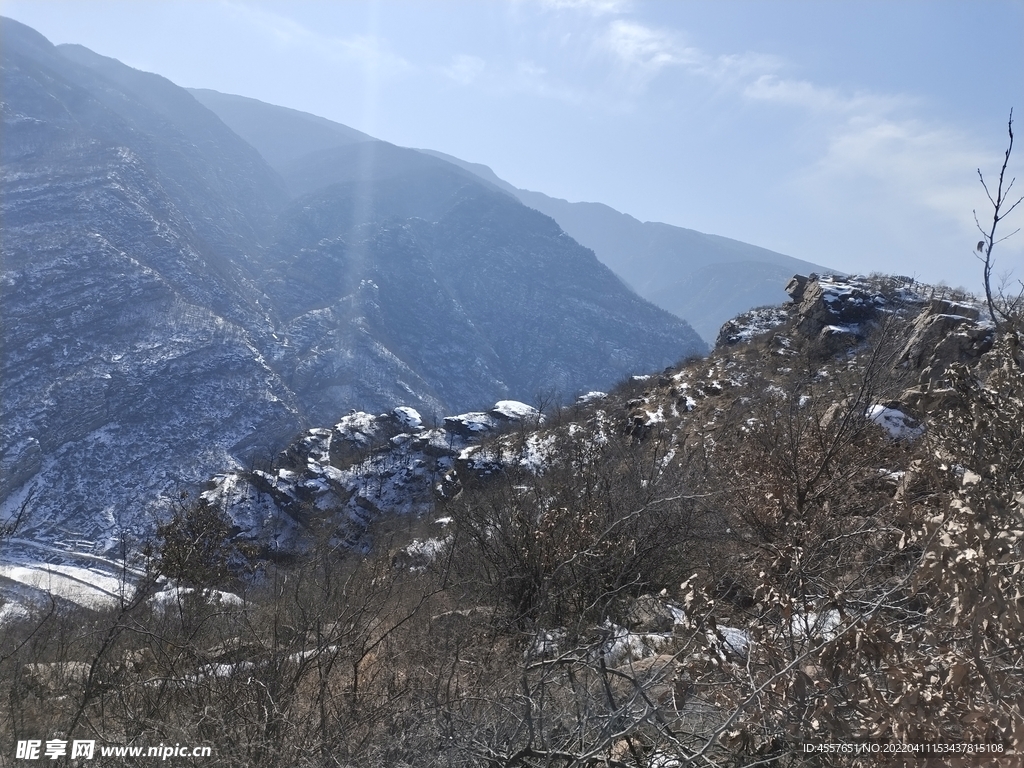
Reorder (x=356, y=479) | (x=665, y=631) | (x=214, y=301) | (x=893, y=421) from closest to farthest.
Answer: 1. (x=665, y=631)
2. (x=893, y=421)
3. (x=356, y=479)
4. (x=214, y=301)

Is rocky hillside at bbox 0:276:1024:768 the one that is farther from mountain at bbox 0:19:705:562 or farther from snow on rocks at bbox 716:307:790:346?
snow on rocks at bbox 716:307:790:346

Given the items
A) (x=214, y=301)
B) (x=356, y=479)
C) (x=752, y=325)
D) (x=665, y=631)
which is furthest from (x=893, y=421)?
(x=214, y=301)

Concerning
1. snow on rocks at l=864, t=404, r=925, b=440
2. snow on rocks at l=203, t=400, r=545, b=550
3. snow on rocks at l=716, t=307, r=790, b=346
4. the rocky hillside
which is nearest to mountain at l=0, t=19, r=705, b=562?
the rocky hillside

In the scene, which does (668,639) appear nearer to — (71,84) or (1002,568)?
(1002,568)

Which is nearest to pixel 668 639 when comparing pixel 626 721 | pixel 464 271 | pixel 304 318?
pixel 626 721

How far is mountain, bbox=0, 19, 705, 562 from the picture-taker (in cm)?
5766

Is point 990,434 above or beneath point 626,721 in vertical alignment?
above

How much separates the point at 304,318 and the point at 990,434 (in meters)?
103

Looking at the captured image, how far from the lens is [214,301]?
280 ft

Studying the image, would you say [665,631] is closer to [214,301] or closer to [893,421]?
[893,421]

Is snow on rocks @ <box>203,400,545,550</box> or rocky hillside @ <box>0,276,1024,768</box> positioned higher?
rocky hillside @ <box>0,276,1024,768</box>

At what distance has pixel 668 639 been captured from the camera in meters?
4.25

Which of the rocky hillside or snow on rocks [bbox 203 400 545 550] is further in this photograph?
snow on rocks [bbox 203 400 545 550]

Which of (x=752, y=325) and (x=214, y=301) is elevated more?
(x=752, y=325)
